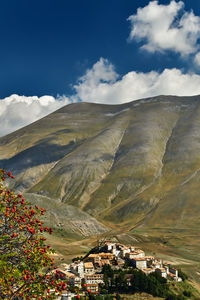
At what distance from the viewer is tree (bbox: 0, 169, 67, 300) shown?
13070 millimetres

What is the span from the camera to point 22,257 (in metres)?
14.7

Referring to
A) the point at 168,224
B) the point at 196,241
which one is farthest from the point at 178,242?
the point at 168,224

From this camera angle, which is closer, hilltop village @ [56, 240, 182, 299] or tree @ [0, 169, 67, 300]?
tree @ [0, 169, 67, 300]

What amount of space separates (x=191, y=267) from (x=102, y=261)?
1294 inches

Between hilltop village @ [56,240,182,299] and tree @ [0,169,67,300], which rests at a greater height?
tree @ [0,169,67,300]

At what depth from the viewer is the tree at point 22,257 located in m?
13.1

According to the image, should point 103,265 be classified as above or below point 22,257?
below

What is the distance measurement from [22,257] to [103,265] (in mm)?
62994

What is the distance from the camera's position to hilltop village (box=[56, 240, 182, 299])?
66.1 m

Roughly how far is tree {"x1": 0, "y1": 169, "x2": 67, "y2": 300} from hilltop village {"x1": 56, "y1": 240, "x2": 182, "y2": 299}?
50282 millimetres

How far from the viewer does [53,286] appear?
13.5 metres

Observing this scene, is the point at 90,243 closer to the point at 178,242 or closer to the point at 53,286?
the point at 178,242

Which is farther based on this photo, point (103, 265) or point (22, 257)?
point (103, 265)

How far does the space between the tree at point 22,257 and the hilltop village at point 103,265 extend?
50282 millimetres
